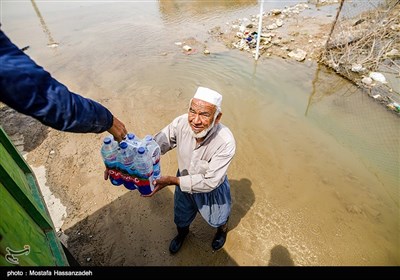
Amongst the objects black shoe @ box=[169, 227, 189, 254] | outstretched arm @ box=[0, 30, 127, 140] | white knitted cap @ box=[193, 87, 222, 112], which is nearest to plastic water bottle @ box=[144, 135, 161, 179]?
white knitted cap @ box=[193, 87, 222, 112]

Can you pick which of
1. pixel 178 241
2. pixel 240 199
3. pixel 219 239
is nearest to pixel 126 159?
pixel 178 241

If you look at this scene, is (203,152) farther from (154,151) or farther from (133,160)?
(133,160)

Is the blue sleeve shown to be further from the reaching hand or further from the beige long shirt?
the beige long shirt

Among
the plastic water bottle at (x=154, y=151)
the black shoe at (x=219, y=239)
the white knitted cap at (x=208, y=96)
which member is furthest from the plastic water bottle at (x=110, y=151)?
the black shoe at (x=219, y=239)

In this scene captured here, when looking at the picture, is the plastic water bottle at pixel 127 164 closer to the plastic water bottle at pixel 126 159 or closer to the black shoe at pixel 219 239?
the plastic water bottle at pixel 126 159

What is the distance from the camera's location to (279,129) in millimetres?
5105

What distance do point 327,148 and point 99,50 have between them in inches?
346

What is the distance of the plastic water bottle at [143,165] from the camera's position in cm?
206

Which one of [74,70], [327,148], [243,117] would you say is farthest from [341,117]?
[74,70]

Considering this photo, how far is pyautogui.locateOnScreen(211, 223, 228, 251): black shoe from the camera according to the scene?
10.2 ft

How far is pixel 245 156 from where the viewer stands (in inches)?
179

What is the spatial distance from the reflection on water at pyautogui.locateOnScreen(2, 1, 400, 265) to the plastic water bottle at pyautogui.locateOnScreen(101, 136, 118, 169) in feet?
6.45

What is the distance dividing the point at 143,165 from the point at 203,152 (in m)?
0.57

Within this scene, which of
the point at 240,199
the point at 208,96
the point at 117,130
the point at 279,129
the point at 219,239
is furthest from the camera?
the point at 279,129
